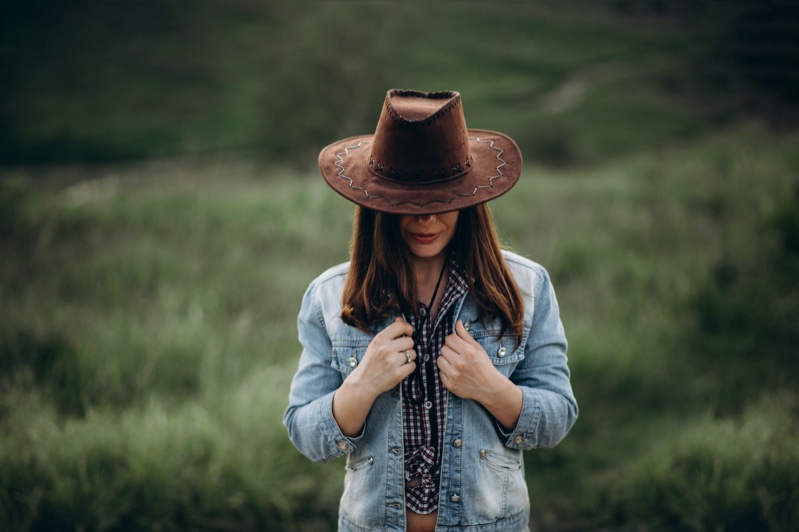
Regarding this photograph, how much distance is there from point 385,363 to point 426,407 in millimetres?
265

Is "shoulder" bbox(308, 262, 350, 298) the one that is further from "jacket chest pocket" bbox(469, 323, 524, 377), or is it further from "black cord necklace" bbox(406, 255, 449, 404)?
"jacket chest pocket" bbox(469, 323, 524, 377)

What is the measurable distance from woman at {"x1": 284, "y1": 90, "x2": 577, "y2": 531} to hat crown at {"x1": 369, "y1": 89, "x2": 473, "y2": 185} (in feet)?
0.07

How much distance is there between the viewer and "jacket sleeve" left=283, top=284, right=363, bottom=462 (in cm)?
188

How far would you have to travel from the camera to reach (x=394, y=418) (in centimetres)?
193

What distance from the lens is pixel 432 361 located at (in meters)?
1.95

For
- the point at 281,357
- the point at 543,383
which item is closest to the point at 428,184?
the point at 543,383

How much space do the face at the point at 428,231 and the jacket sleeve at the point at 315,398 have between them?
0.39 metres

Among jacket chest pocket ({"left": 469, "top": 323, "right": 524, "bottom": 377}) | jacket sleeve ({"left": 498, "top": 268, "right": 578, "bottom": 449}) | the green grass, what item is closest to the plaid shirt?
A: jacket chest pocket ({"left": 469, "top": 323, "right": 524, "bottom": 377})

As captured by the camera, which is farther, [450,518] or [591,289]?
[591,289]

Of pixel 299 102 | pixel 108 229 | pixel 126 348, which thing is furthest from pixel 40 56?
pixel 126 348

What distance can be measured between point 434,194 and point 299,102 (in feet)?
78.6

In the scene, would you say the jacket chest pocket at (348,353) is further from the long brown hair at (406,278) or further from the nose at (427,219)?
the nose at (427,219)

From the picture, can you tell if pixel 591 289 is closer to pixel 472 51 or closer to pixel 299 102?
pixel 299 102

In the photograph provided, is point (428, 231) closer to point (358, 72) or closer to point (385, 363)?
point (385, 363)
